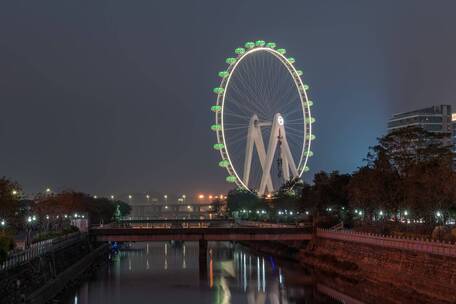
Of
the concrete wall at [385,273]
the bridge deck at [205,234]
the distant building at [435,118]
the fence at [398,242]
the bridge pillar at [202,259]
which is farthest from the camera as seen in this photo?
the distant building at [435,118]

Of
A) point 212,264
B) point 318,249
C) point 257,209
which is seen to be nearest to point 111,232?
point 212,264

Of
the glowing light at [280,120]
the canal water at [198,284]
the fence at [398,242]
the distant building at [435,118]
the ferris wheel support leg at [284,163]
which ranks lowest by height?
the canal water at [198,284]

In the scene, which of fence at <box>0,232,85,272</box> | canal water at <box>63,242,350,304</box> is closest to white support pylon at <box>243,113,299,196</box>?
canal water at <box>63,242,350,304</box>

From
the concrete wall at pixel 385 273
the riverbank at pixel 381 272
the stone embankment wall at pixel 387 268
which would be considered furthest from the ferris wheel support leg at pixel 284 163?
the concrete wall at pixel 385 273

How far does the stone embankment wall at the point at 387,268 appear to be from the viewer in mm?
44062

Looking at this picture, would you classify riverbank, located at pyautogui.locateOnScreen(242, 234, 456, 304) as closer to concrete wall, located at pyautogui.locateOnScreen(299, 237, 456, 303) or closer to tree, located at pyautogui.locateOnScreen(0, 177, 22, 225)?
concrete wall, located at pyautogui.locateOnScreen(299, 237, 456, 303)

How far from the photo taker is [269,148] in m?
109

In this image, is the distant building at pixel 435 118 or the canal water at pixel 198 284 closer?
the canal water at pixel 198 284

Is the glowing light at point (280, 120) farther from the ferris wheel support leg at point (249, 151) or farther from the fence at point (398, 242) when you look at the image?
the fence at point (398, 242)

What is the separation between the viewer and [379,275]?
5603 cm

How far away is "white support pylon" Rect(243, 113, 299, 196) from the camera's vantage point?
359 ft

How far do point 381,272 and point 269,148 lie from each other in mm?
54854

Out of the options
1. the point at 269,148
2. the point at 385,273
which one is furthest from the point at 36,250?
the point at 269,148

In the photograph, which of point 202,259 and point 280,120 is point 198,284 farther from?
point 280,120
